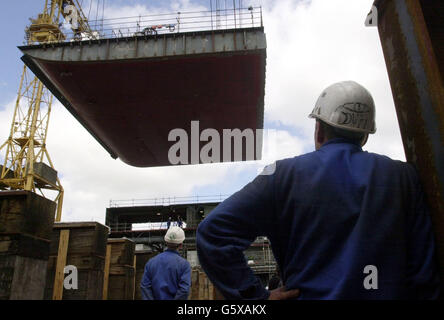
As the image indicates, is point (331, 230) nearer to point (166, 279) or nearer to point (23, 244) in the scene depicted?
point (23, 244)

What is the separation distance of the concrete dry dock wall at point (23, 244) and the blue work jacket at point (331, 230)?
260 centimetres

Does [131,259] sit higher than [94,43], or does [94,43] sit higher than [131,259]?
[94,43]

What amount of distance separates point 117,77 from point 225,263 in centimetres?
1458

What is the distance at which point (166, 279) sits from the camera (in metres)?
5.25

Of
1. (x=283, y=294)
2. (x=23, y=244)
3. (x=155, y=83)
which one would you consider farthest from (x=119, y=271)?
(x=155, y=83)

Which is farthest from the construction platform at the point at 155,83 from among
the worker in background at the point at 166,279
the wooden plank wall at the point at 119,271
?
the worker in background at the point at 166,279

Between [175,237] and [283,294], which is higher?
[175,237]

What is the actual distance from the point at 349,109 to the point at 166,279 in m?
4.29

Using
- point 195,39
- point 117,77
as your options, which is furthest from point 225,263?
Answer: point 117,77

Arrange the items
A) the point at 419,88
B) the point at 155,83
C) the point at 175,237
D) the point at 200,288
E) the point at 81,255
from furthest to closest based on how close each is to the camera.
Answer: the point at 155,83 < the point at 200,288 < the point at 81,255 < the point at 175,237 < the point at 419,88

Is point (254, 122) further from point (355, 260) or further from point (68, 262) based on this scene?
point (355, 260)

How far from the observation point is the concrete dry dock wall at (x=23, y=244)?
3.26m

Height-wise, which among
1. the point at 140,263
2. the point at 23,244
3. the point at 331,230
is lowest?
the point at 331,230
